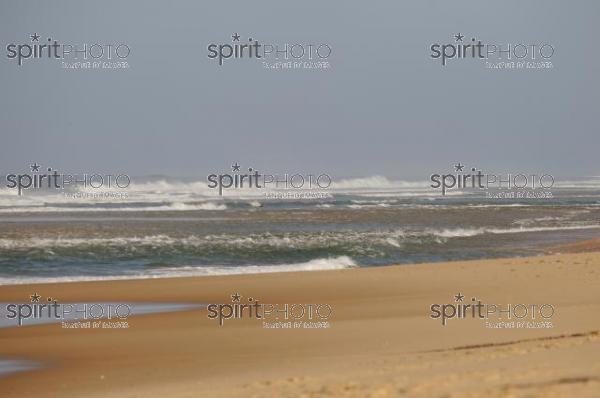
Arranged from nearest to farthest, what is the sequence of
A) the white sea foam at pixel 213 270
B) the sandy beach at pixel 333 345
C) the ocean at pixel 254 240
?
the sandy beach at pixel 333 345 < the white sea foam at pixel 213 270 < the ocean at pixel 254 240

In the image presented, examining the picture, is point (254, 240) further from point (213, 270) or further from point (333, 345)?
point (333, 345)

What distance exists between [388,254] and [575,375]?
57.3 feet

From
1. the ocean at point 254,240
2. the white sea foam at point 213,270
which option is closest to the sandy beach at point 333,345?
the white sea foam at point 213,270

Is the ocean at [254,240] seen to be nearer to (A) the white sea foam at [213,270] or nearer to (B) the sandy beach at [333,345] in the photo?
(A) the white sea foam at [213,270]

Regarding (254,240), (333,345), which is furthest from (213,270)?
(333,345)

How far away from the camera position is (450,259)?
2405cm

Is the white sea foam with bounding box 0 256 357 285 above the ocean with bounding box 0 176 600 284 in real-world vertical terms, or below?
below

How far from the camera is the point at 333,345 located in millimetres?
11695

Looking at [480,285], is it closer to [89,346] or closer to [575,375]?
[89,346]

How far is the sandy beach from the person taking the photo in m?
8.20

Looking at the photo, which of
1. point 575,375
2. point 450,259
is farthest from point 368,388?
point 450,259

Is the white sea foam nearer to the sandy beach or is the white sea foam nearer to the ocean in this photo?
the ocean

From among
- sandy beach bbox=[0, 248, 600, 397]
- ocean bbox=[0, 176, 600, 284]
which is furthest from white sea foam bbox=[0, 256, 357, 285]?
sandy beach bbox=[0, 248, 600, 397]

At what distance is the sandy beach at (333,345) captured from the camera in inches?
323
